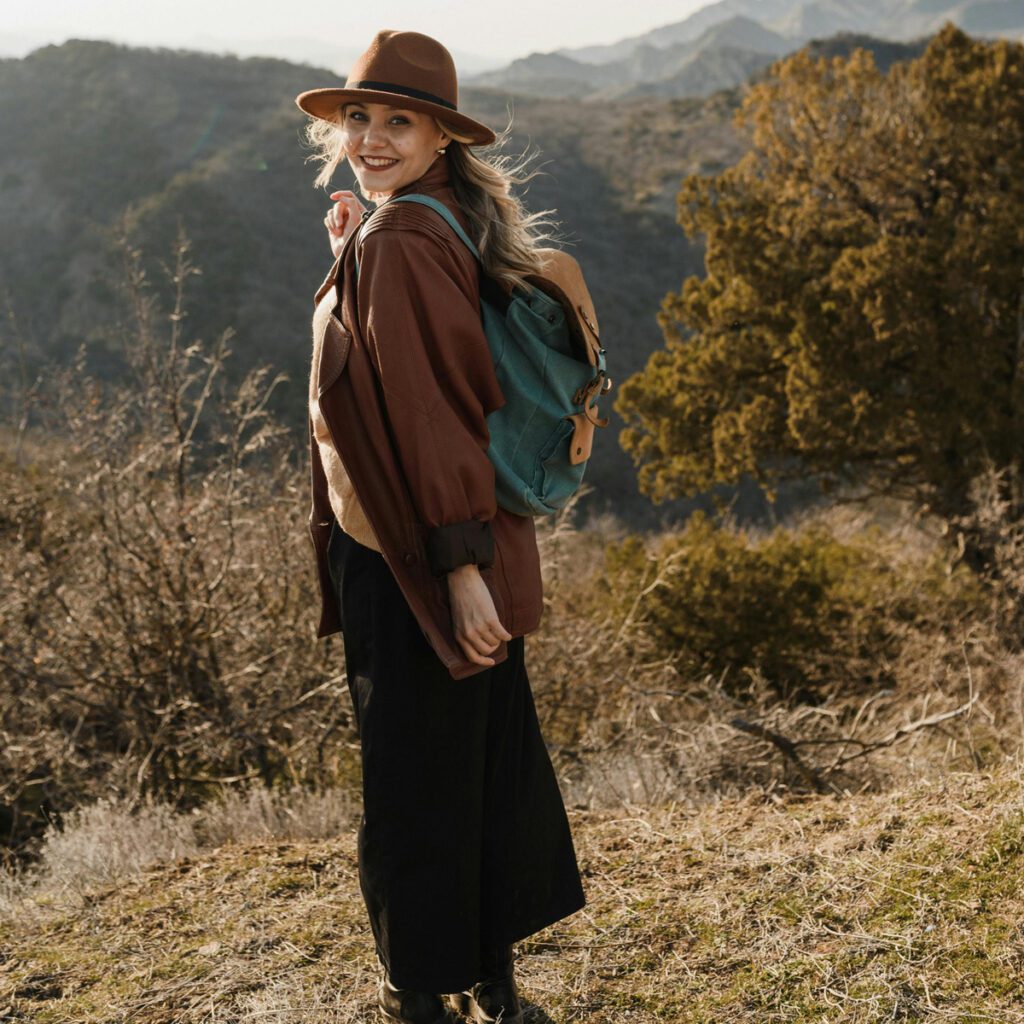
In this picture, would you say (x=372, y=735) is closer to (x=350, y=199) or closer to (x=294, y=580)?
(x=350, y=199)

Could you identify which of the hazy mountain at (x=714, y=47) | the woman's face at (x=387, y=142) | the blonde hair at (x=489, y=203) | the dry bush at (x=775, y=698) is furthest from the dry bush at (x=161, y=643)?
the hazy mountain at (x=714, y=47)

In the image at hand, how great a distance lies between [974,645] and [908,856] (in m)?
4.61

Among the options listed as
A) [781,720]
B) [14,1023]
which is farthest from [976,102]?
[14,1023]

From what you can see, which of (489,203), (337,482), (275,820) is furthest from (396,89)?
(275,820)

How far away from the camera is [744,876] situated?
8.24 feet

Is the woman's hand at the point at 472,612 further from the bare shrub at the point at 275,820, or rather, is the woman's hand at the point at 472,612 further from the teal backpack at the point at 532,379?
the bare shrub at the point at 275,820

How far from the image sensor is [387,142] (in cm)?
183

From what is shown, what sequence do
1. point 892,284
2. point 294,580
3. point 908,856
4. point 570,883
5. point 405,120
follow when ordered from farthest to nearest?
point 892,284 < point 294,580 < point 908,856 < point 570,883 < point 405,120

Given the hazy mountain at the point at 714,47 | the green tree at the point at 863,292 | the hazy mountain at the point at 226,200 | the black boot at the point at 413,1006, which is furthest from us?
the hazy mountain at the point at 714,47

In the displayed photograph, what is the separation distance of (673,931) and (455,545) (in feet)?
3.80

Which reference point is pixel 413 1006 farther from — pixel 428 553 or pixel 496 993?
pixel 428 553

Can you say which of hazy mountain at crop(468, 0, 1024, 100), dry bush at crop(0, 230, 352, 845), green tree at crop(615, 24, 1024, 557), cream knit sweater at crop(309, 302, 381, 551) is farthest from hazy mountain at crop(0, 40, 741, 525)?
hazy mountain at crop(468, 0, 1024, 100)

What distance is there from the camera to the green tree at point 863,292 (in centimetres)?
789

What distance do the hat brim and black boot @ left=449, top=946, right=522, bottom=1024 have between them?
153 cm
